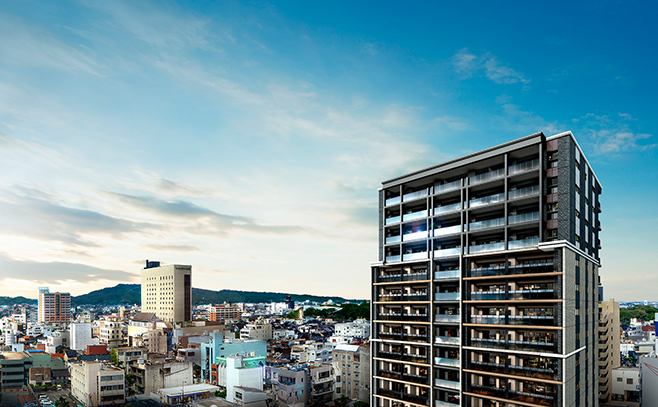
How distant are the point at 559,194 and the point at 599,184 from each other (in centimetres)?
1672

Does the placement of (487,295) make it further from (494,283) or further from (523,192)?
(523,192)

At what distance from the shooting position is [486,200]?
161 ft

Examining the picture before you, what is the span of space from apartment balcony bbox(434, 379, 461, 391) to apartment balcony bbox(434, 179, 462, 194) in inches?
819

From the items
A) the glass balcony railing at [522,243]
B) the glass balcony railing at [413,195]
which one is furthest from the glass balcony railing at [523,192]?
the glass balcony railing at [413,195]

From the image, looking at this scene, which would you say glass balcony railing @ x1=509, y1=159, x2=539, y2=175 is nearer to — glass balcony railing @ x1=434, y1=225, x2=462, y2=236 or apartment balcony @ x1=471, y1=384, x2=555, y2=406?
glass balcony railing @ x1=434, y1=225, x2=462, y2=236

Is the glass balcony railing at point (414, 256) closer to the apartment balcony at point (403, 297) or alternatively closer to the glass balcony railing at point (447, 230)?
the glass balcony railing at point (447, 230)

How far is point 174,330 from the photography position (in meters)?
136

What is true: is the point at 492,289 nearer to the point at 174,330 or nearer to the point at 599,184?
the point at 599,184

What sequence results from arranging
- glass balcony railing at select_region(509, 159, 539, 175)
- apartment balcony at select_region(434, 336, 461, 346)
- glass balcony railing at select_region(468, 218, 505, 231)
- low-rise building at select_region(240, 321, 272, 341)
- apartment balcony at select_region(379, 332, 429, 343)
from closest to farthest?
glass balcony railing at select_region(509, 159, 539, 175), glass balcony railing at select_region(468, 218, 505, 231), apartment balcony at select_region(434, 336, 461, 346), apartment balcony at select_region(379, 332, 429, 343), low-rise building at select_region(240, 321, 272, 341)

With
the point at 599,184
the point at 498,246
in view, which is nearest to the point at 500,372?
the point at 498,246

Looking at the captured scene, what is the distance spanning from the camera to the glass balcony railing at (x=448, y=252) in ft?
166

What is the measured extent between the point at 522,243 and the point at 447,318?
11.6m

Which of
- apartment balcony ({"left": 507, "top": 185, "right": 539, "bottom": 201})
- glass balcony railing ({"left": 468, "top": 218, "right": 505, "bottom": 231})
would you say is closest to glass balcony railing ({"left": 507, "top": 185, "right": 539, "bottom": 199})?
apartment balcony ({"left": 507, "top": 185, "right": 539, "bottom": 201})

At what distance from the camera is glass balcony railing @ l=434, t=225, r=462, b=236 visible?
51.2 m
